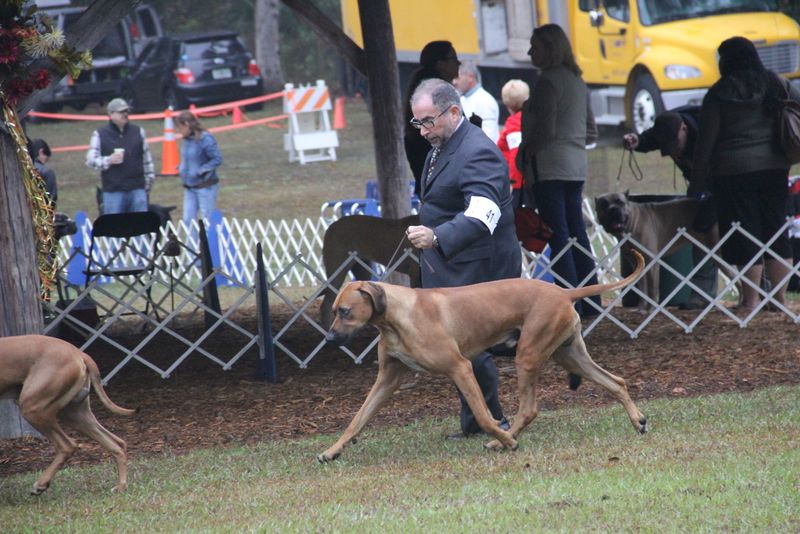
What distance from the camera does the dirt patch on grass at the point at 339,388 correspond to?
745 cm

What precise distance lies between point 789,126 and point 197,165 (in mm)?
8493

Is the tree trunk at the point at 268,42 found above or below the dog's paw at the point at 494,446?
above

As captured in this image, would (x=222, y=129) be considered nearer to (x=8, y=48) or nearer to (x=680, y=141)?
(x=680, y=141)

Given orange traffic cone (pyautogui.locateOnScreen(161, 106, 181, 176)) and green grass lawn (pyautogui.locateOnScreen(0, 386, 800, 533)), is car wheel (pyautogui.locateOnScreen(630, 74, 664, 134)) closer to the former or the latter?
orange traffic cone (pyautogui.locateOnScreen(161, 106, 181, 176))

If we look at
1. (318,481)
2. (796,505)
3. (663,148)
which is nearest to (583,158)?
(663,148)

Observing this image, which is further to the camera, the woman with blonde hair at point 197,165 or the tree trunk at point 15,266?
the woman with blonde hair at point 197,165

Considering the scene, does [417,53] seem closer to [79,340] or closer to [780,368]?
[79,340]

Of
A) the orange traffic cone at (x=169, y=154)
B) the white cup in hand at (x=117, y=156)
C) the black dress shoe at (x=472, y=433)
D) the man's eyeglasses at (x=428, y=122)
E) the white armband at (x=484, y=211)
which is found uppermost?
the man's eyeglasses at (x=428, y=122)

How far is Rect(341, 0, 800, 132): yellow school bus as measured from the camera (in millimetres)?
18859

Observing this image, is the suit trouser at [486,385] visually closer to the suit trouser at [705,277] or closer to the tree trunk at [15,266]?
the tree trunk at [15,266]

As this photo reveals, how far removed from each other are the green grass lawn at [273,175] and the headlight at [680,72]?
1.55 meters

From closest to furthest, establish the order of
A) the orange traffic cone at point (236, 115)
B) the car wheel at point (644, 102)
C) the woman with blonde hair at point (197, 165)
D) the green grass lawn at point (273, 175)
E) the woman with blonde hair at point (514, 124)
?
the woman with blonde hair at point (514, 124) < the woman with blonde hair at point (197, 165) < the car wheel at point (644, 102) < the green grass lawn at point (273, 175) < the orange traffic cone at point (236, 115)

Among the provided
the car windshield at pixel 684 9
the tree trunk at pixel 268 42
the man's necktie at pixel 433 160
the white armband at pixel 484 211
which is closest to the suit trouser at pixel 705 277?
the man's necktie at pixel 433 160

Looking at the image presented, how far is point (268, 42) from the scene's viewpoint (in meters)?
35.9
